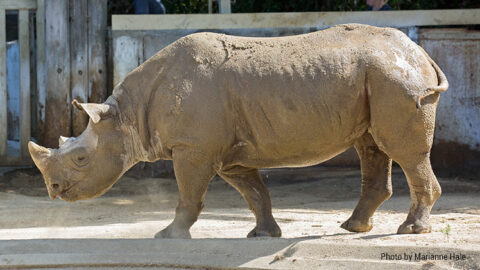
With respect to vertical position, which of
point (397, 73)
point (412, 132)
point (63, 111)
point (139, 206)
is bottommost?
point (139, 206)

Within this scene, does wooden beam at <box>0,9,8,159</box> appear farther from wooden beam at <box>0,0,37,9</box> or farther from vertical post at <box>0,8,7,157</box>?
wooden beam at <box>0,0,37,9</box>

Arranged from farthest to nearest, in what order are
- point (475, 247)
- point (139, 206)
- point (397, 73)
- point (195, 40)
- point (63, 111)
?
point (63, 111) < point (139, 206) < point (195, 40) < point (397, 73) < point (475, 247)

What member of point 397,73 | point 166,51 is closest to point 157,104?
point 166,51

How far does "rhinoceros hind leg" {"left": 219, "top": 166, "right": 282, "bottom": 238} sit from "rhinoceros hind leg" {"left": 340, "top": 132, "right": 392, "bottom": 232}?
613mm

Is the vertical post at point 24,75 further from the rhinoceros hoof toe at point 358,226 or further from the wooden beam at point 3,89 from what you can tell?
the rhinoceros hoof toe at point 358,226

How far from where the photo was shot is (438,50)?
973 cm

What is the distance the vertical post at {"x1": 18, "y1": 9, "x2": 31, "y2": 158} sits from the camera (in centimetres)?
1000

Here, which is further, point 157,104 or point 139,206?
point 139,206

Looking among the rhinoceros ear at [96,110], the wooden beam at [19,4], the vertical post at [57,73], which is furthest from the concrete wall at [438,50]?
the rhinoceros ear at [96,110]

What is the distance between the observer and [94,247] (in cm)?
509

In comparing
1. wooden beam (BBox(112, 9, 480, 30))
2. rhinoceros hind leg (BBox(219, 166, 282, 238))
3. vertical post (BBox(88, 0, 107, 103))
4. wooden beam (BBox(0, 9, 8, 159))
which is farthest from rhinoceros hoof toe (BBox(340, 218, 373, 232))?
wooden beam (BBox(0, 9, 8, 159))

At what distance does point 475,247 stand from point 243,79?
197 centimetres

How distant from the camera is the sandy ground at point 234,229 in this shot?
4.88 metres

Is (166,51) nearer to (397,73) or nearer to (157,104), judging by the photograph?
(157,104)
